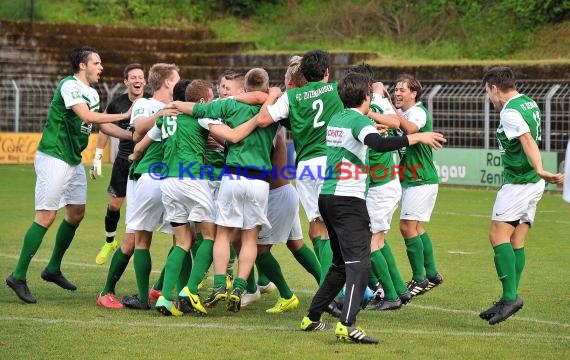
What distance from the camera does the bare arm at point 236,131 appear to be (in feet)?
30.4

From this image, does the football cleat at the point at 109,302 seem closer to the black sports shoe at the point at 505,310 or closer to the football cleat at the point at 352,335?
the football cleat at the point at 352,335

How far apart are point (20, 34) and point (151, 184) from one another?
24.2 m

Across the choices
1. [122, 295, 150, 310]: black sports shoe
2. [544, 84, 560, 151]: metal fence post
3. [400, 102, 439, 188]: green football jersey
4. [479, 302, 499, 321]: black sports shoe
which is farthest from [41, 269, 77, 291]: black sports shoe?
[544, 84, 560, 151]: metal fence post

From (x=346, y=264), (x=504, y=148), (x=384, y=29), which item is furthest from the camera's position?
(x=384, y=29)

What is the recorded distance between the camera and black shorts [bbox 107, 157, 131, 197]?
12680 mm

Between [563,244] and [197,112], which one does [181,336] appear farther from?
[563,244]

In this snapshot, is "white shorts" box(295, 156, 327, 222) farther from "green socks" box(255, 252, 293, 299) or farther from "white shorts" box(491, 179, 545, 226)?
"white shorts" box(491, 179, 545, 226)

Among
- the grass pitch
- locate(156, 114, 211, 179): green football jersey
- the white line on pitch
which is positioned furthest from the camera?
locate(156, 114, 211, 179): green football jersey

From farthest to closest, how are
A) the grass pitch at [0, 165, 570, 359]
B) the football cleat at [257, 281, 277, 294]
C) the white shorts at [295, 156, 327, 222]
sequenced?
the football cleat at [257, 281, 277, 294] → the white shorts at [295, 156, 327, 222] → the grass pitch at [0, 165, 570, 359]

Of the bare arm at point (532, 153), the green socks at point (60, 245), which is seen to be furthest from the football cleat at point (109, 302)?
the bare arm at point (532, 153)

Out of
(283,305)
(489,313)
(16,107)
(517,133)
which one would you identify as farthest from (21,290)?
(16,107)

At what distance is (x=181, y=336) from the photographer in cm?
841

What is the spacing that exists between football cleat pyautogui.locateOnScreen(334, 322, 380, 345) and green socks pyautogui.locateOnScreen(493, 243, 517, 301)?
150 centimetres

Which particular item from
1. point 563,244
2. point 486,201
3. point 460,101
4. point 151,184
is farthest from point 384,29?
point 151,184
